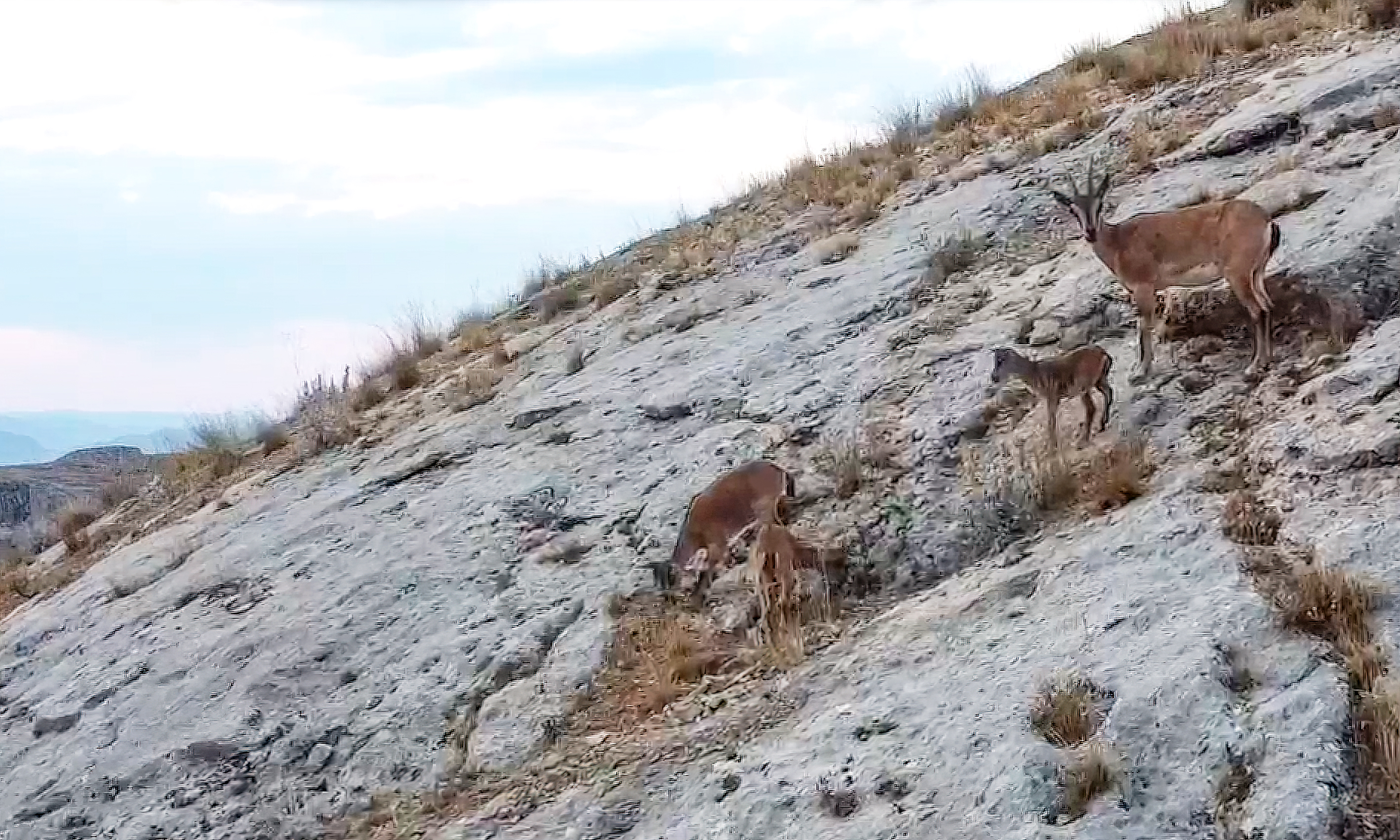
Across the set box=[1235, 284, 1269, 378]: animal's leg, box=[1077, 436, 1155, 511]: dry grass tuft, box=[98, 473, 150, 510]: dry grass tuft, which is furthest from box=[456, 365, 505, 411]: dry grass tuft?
box=[1235, 284, 1269, 378]: animal's leg

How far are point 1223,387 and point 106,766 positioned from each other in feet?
21.8

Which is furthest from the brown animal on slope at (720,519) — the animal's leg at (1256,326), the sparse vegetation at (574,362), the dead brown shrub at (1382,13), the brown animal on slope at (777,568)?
the dead brown shrub at (1382,13)

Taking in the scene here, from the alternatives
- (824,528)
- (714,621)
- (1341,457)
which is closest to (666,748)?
(714,621)

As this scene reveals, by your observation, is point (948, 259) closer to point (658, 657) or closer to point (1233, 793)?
point (658, 657)

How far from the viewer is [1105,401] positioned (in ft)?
25.1

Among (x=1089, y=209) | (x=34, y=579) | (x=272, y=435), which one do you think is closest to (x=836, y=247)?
(x=1089, y=209)

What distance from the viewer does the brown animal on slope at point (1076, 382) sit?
7.56m

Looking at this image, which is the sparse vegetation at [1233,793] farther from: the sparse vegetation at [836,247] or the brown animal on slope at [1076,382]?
the sparse vegetation at [836,247]

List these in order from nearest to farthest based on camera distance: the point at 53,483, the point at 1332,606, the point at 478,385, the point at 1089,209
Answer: the point at 1332,606 < the point at 1089,209 < the point at 478,385 < the point at 53,483

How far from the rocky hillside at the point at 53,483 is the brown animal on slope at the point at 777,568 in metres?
11.6

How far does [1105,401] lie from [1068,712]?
273cm

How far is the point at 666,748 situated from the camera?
6.38 m

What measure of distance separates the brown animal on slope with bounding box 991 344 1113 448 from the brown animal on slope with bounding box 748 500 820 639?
1422 mm

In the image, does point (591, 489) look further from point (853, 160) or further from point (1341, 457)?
point (853, 160)
